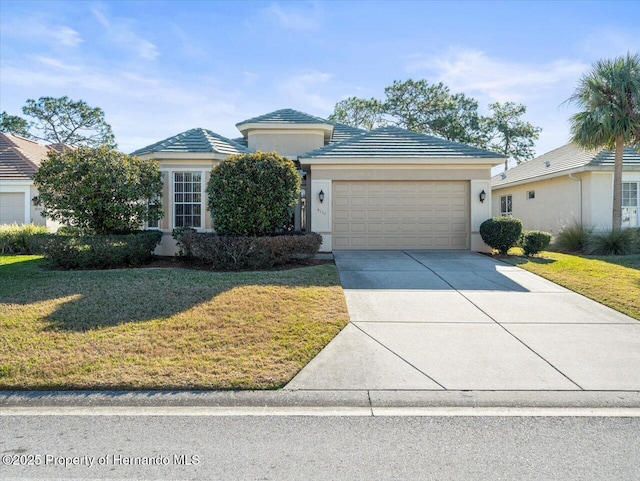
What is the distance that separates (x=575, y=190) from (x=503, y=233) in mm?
7000

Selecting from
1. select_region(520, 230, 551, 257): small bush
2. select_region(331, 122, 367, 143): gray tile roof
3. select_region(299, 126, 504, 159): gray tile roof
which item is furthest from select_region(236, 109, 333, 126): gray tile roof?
select_region(520, 230, 551, 257): small bush

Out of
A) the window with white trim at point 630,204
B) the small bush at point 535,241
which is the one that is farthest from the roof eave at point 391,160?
the window with white trim at point 630,204

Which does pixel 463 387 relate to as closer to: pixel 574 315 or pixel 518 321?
pixel 518 321

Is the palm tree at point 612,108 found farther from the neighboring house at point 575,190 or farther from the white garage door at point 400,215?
the white garage door at point 400,215

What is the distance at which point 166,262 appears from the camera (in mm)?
11734

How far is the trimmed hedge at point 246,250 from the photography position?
408 inches

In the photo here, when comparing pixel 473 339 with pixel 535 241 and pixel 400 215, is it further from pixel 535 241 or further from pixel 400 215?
pixel 400 215

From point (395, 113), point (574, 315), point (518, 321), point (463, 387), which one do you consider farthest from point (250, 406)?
point (395, 113)

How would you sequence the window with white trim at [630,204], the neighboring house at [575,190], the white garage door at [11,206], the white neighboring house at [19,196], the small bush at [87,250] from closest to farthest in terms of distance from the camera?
the small bush at [87,250]
the neighboring house at [575,190]
the window with white trim at [630,204]
the white neighboring house at [19,196]
the white garage door at [11,206]

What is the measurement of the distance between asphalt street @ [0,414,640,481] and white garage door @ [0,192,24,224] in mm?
16560

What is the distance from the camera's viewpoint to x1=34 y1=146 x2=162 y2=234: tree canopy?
10758 millimetres

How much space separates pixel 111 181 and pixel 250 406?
8.79 m

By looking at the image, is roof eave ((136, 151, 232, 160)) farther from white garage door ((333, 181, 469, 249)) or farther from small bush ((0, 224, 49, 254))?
small bush ((0, 224, 49, 254))

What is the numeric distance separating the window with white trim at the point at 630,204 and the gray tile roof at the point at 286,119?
12.1m
